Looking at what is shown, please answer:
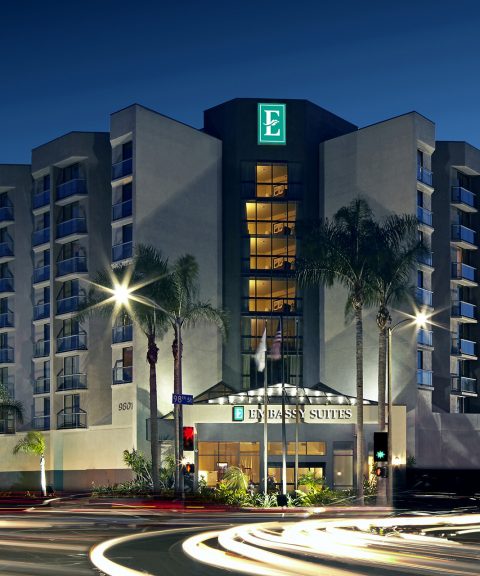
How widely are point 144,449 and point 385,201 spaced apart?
84.6ft

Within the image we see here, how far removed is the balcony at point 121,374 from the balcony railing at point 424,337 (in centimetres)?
2157

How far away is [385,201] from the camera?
282 feet

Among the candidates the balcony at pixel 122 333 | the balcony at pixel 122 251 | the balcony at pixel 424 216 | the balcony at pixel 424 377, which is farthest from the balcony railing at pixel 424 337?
the balcony at pixel 122 251

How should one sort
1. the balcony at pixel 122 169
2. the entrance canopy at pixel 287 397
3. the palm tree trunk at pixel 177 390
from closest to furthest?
the palm tree trunk at pixel 177 390, the entrance canopy at pixel 287 397, the balcony at pixel 122 169

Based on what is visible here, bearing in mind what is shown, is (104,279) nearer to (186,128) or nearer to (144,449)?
(144,449)

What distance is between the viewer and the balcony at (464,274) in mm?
92000

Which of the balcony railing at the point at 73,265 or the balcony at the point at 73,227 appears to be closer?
the balcony railing at the point at 73,265

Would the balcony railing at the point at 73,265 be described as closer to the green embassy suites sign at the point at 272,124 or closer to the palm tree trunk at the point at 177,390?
the green embassy suites sign at the point at 272,124

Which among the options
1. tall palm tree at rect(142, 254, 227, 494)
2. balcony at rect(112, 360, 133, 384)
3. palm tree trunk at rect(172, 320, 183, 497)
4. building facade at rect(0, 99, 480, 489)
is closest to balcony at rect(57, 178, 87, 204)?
building facade at rect(0, 99, 480, 489)

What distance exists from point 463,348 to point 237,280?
19.5m

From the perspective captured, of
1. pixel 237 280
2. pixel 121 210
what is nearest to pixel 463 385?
pixel 237 280

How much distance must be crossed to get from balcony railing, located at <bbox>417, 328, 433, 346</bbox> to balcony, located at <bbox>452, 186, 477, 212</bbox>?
11628 millimetres

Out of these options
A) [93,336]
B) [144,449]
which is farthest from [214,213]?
[144,449]

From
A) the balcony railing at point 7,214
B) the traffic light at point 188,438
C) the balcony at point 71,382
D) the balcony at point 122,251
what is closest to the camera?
the traffic light at point 188,438
